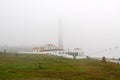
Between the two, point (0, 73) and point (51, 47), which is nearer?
point (0, 73)

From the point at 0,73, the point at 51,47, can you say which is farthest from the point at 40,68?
the point at 51,47

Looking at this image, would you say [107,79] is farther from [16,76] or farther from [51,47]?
[51,47]

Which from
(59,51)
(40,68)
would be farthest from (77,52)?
(40,68)

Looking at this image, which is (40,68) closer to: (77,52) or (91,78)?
(91,78)

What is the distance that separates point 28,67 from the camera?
117 ft

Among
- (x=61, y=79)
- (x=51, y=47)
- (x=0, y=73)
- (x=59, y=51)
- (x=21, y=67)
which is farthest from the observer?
(x=51, y=47)

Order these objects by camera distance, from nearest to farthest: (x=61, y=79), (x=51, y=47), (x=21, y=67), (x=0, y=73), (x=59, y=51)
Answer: (x=61, y=79) < (x=0, y=73) < (x=21, y=67) < (x=59, y=51) < (x=51, y=47)

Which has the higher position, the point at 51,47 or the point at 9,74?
the point at 51,47

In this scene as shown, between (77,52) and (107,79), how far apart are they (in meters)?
68.3

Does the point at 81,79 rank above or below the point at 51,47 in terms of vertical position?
below

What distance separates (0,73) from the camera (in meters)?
29.0

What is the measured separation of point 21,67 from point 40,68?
261 cm

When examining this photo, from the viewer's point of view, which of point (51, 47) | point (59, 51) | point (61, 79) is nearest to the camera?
point (61, 79)

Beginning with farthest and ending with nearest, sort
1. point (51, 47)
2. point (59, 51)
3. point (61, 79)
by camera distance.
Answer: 1. point (51, 47)
2. point (59, 51)
3. point (61, 79)
